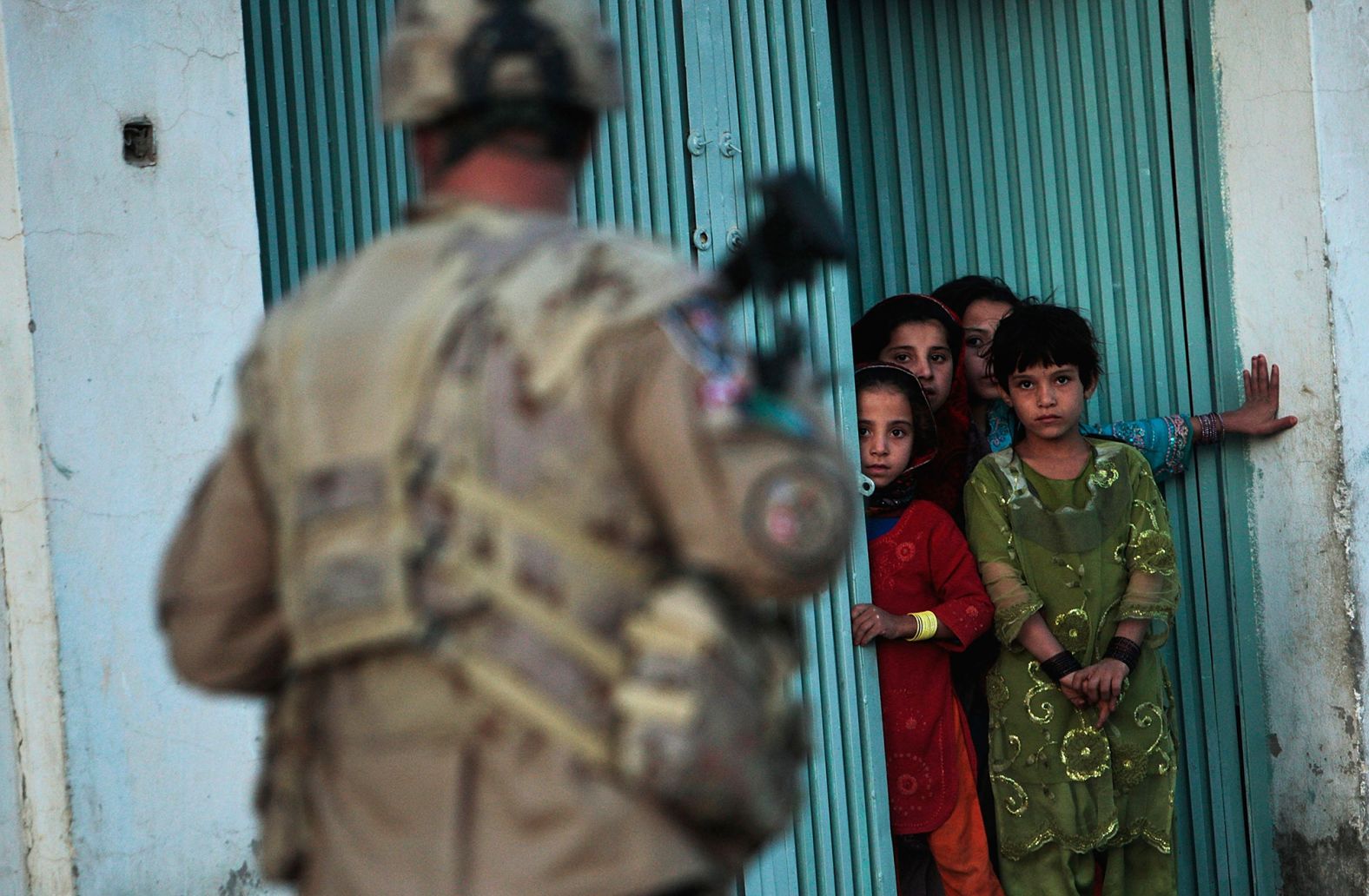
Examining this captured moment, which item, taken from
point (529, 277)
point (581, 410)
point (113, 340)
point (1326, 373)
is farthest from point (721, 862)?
point (1326, 373)

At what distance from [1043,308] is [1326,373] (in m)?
0.76

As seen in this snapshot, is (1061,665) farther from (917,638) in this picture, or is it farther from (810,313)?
(810,313)

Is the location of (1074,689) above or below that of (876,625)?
below

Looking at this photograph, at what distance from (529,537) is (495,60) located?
0.56 meters

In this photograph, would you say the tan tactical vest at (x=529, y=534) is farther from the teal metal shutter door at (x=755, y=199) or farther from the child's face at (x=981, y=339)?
the child's face at (x=981, y=339)

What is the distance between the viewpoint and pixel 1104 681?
14.1 feet

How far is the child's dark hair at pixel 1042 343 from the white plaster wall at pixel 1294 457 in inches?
22.4

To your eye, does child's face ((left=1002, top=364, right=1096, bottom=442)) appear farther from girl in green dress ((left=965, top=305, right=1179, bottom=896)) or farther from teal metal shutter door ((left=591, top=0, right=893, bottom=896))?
teal metal shutter door ((left=591, top=0, right=893, bottom=896))

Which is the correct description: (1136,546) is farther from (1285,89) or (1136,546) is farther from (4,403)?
(4,403)

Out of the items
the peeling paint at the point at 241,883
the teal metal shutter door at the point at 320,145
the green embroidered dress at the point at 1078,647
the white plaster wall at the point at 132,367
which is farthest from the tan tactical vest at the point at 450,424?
the green embroidered dress at the point at 1078,647

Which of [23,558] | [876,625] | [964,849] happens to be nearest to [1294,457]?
[876,625]

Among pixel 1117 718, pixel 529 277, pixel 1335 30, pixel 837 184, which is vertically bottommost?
pixel 1117 718

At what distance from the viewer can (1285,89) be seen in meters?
4.65

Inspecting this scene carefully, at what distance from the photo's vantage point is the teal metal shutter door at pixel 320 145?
13.7 ft
